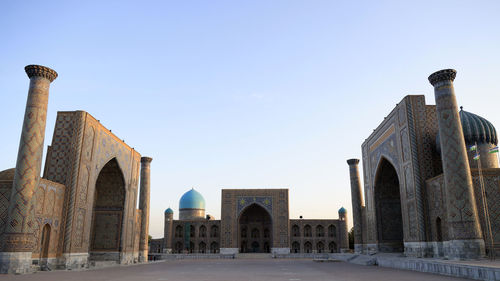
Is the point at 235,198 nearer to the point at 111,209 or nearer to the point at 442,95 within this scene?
the point at 111,209

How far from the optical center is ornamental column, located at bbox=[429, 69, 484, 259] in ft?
44.2

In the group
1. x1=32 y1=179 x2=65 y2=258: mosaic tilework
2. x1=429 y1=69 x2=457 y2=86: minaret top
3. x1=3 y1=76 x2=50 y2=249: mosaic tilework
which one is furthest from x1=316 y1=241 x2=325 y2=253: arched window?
x1=3 y1=76 x2=50 y2=249: mosaic tilework

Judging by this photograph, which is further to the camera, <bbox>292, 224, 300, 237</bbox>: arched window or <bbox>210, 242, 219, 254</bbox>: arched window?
<bbox>210, 242, 219, 254</bbox>: arched window

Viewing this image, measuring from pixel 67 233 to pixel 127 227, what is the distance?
21.4 ft

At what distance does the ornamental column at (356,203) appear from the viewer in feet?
94.2

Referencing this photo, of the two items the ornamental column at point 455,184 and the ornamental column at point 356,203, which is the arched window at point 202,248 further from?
the ornamental column at point 455,184

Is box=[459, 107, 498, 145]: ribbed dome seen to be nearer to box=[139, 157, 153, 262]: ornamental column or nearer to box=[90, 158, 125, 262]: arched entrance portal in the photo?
box=[90, 158, 125, 262]: arched entrance portal

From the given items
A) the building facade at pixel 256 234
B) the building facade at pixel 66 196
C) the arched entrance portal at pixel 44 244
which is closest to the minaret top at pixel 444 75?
the building facade at pixel 66 196

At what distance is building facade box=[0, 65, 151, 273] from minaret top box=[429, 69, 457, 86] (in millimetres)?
15008

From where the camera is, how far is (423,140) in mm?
18906

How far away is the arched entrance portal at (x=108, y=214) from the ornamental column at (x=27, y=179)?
25.6ft

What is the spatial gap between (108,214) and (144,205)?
4772mm

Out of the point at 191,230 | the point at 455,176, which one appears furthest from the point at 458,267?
the point at 191,230

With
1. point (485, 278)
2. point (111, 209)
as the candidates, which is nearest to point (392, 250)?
point (485, 278)
